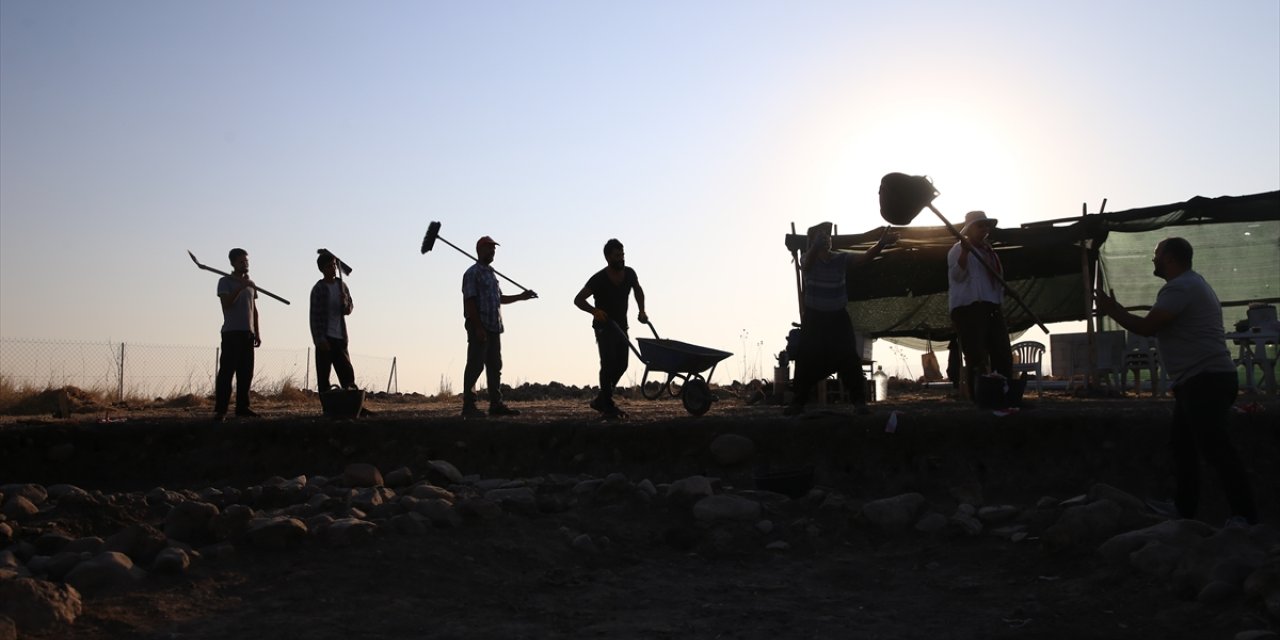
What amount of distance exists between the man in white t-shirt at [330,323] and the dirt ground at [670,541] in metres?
0.73

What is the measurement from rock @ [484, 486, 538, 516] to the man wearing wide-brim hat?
144 inches

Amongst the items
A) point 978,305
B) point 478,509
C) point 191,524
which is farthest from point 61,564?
point 978,305

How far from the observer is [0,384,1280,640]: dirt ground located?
4.65 meters

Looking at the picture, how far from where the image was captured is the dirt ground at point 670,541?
4.65 metres

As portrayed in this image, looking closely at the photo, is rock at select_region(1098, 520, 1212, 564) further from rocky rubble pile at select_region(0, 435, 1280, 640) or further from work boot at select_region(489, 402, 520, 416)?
work boot at select_region(489, 402, 520, 416)

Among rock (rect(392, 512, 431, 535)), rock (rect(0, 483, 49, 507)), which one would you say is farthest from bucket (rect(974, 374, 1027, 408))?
rock (rect(0, 483, 49, 507))

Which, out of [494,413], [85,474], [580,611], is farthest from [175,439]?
[580,611]

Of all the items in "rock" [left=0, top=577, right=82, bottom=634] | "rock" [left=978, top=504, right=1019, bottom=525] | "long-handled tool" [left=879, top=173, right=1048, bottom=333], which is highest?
"long-handled tool" [left=879, top=173, right=1048, bottom=333]

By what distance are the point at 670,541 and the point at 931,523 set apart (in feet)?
4.79

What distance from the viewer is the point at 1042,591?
5117 mm

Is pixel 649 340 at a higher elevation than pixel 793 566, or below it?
higher

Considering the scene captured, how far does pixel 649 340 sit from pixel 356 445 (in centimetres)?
250

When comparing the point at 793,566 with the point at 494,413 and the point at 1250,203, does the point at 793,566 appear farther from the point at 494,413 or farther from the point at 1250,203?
the point at 1250,203

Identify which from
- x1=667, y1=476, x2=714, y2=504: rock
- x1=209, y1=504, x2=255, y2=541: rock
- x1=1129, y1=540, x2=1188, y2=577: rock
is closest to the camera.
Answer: x1=1129, y1=540, x2=1188, y2=577: rock
